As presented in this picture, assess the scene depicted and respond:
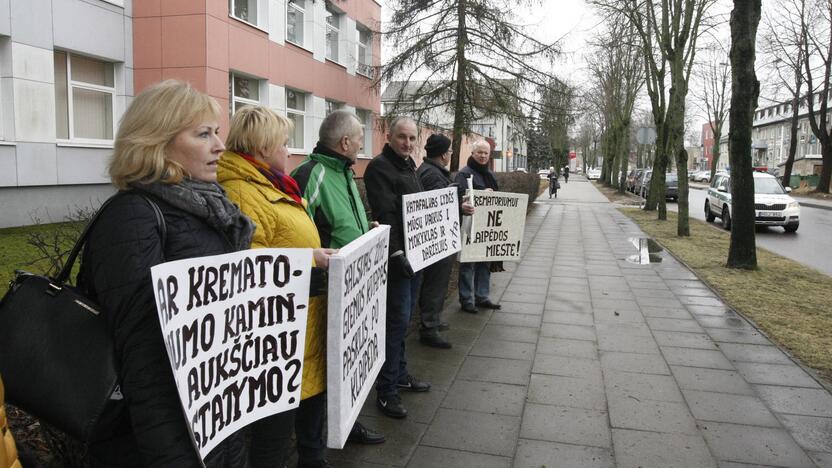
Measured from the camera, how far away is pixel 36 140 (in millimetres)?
12719

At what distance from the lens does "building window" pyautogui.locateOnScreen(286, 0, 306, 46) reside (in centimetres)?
2074

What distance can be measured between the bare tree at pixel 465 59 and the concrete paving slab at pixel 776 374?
41.0ft

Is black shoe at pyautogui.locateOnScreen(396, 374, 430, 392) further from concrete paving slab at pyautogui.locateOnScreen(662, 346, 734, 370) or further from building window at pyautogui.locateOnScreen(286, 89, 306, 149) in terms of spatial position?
building window at pyautogui.locateOnScreen(286, 89, 306, 149)

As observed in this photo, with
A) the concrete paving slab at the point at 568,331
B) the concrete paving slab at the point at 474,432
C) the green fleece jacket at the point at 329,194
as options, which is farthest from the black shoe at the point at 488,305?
the green fleece jacket at the point at 329,194

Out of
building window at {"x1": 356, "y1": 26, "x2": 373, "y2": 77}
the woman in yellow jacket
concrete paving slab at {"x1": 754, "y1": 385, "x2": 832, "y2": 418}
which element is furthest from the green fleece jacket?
building window at {"x1": 356, "y1": 26, "x2": 373, "y2": 77}

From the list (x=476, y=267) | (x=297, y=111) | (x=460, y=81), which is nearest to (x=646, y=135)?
(x=460, y=81)

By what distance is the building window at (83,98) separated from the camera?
13.8 metres

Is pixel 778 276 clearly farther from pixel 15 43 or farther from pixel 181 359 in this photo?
pixel 15 43

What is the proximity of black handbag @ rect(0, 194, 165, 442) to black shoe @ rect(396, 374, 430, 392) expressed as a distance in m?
2.94

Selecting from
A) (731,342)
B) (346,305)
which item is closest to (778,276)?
(731,342)

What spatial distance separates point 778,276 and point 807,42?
36.2 metres

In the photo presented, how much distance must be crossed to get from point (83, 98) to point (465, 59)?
30.1 ft

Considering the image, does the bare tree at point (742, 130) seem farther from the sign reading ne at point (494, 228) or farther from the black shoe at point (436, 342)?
the black shoe at point (436, 342)

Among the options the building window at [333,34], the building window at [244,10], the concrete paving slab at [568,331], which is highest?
the building window at [333,34]
